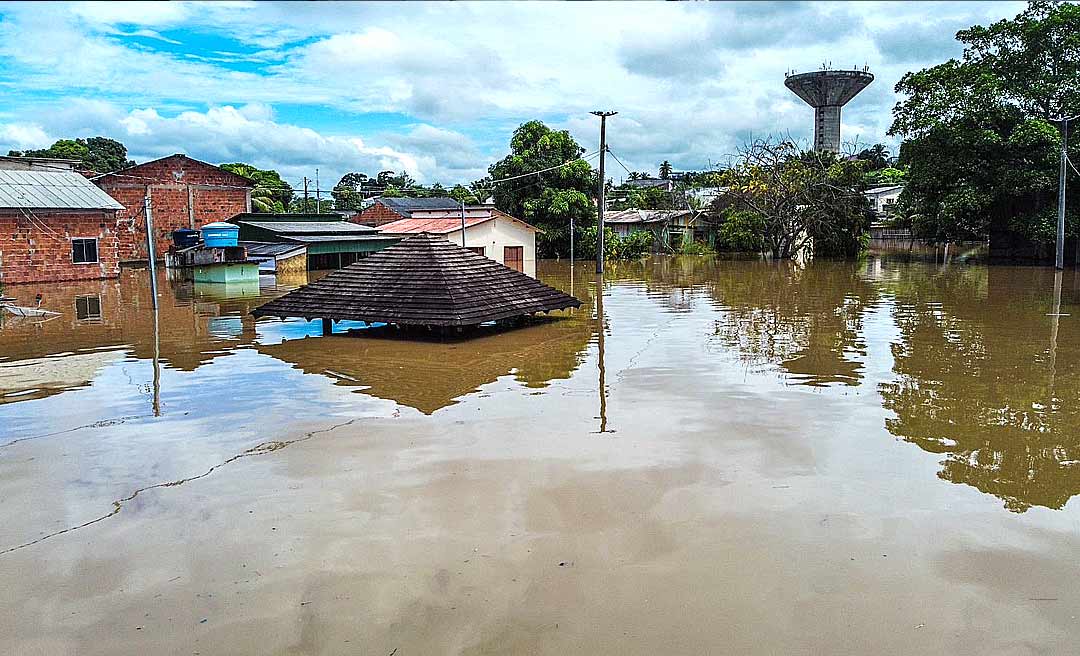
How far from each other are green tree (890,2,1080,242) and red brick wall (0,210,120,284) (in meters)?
32.6

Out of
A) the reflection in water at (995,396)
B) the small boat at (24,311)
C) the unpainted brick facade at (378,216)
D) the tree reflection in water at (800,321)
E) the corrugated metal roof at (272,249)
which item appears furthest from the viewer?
the unpainted brick facade at (378,216)

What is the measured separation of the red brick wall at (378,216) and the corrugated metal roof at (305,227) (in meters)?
5.70

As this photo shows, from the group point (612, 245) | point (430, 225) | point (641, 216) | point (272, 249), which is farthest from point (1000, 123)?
point (272, 249)

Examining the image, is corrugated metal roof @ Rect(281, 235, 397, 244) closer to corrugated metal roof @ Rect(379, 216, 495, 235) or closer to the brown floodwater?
corrugated metal roof @ Rect(379, 216, 495, 235)

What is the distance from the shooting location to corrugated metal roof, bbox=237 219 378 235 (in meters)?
37.3

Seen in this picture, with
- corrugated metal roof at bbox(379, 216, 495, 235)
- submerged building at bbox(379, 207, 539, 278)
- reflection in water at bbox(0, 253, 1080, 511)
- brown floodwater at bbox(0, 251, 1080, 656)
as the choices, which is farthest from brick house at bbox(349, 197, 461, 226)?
brown floodwater at bbox(0, 251, 1080, 656)

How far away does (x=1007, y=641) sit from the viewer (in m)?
4.82

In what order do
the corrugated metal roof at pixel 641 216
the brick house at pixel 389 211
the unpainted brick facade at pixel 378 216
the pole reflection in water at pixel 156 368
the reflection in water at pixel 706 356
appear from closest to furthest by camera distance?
the reflection in water at pixel 706 356 → the pole reflection in water at pixel 156 368 → the brick house at pixel 389 211 → the unpainted brick facade at pixel 378 216 → the corrugated metal roof at pixel 641 216

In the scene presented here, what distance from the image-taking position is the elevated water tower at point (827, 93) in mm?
72188

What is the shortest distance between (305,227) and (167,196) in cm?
695

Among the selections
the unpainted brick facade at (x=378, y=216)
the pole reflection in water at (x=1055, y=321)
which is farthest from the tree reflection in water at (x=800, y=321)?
the unpainted brick facade at (x=378, y=216)

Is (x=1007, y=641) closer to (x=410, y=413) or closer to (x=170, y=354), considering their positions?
(x=410, y=413)

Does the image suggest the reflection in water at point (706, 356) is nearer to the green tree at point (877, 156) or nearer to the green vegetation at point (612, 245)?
the green vegetation at point (612, 245)

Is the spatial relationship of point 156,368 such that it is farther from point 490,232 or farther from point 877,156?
point 877,156
